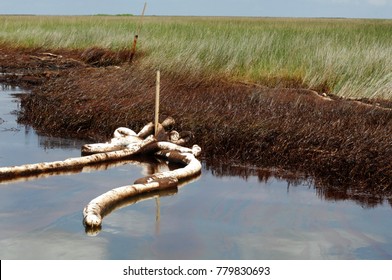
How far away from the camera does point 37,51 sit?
24.5m

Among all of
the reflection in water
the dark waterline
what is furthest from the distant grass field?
the dark waterline

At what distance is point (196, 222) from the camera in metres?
6.27

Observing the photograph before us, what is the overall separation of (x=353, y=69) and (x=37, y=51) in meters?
14.0

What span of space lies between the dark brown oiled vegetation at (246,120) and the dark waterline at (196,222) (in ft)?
1.99

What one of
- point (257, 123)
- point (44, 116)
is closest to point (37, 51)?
point (44, 116)

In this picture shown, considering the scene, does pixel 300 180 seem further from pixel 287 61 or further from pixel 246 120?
pixel 287 61

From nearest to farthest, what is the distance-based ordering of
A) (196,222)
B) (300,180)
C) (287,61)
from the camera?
1. (196,222)
2. (300,180)
3. (287,61)

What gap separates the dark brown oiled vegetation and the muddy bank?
13mm

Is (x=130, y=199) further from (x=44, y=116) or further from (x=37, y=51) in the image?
(x=37, y=51)

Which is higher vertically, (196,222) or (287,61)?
(287,61)

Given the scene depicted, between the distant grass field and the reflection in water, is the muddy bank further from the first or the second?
the distant grass field

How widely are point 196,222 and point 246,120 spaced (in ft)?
12.5

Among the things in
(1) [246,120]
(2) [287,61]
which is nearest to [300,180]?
(1) [246,120]

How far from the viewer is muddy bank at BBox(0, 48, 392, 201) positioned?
26.4 feet
